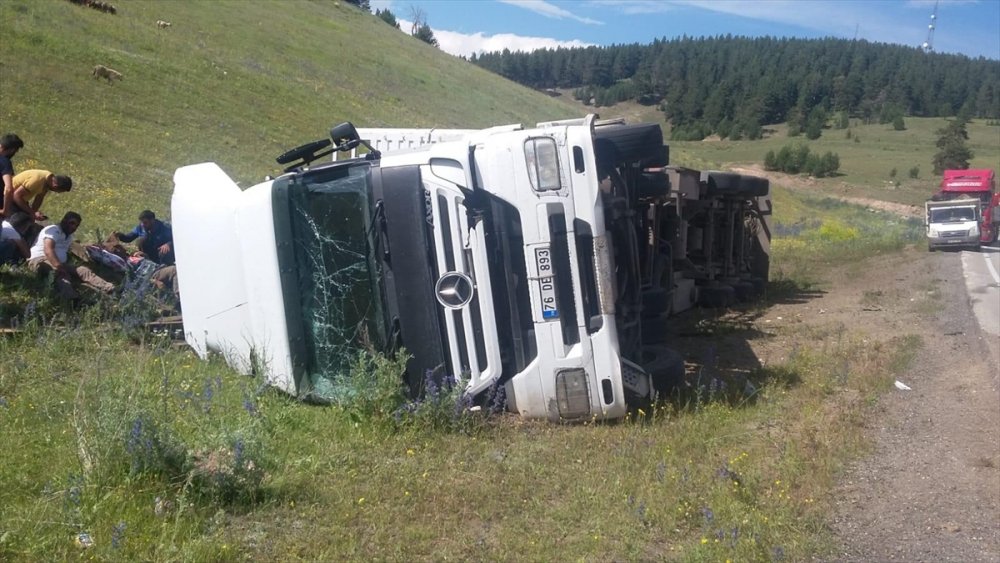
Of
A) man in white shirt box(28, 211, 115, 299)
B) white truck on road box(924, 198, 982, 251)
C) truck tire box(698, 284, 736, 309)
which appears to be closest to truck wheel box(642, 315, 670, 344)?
man in white shirt box(28, 211, 115, 299)

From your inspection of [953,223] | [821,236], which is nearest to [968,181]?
[953,223]

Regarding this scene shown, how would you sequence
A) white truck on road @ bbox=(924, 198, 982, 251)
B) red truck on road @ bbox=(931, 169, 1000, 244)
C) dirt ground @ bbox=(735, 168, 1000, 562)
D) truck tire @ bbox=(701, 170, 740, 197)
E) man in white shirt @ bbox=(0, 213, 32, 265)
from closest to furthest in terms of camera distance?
dirt ground @ bbox=(735, 168, 1000, 562), man in white shirt @ bbox=(0, 213, 32, 265), truck tire @ bbox=(701, 170, 740, 197), white truck on road @ bbox=(924, 198, 982, 251), red truck on road @ bbox=(931, 169, 1000, 244)

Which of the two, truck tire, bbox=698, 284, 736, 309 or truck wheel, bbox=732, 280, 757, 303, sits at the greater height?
truck tire, bbox=698, 284, 736, 309

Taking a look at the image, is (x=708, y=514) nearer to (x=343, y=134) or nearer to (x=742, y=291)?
(x=343, y=134)

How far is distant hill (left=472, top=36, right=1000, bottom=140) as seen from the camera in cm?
10750

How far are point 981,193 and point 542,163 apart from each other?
103 feet

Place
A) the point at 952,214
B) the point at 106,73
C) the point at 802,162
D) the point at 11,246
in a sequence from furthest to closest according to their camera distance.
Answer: the point at 802,162 < the point at 952,214 < the point at 106,73 < the point at 11,246

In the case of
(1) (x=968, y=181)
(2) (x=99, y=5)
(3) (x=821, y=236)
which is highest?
(2) (x=99, y=5)

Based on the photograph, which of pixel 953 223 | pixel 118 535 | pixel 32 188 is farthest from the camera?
pixel 953 223

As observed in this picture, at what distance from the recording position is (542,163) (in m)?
5.91

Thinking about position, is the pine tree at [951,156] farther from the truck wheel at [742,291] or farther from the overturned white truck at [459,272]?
the overturned white truck at [459,272]

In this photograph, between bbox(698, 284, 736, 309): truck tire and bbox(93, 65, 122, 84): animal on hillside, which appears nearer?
bbox(698, 284, 736, 309): truck tire

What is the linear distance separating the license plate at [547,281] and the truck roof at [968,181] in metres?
31.4

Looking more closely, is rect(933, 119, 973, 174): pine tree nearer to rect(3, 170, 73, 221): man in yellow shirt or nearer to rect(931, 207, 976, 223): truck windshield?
rect(931, 207, 976, 223): truck windshield
